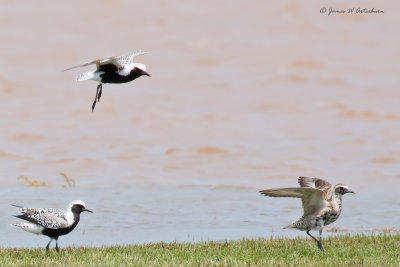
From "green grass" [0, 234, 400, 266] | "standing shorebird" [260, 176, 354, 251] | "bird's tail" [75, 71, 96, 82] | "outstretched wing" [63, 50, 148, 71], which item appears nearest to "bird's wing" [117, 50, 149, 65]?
"outstretched wing" [63, 50, 148, 71]

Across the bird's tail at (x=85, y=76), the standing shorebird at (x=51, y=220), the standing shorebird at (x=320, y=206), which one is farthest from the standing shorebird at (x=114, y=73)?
the standing shorebird at (x=320, y=206)

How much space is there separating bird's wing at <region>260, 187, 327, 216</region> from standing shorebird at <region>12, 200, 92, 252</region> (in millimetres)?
3571

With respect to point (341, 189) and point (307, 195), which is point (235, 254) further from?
point (341, 189)

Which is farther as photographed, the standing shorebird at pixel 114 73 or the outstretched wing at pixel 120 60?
the standing shorebird at pixel 114 73

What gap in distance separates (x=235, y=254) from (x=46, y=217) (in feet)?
10.6

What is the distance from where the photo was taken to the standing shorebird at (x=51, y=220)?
46.8 ft

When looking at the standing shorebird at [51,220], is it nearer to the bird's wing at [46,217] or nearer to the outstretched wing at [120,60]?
the bird's wing at [46,217]

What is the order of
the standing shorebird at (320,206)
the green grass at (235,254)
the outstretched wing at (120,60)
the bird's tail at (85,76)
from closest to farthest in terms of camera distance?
the outstretched wing at (120,60)
the green grass at (235,254)
the bird's tail at (85,76)
the standing shorebird at (320,206)

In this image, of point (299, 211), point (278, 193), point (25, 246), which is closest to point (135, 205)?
point (299, 211)

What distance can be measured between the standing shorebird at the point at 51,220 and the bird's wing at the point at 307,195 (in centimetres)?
357

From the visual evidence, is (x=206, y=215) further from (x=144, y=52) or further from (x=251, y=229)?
(x=144, y=52)

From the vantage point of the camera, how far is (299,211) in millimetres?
21812

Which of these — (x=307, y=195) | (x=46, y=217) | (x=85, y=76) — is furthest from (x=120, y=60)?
(x=307, y=195)

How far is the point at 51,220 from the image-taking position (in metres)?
14.3
